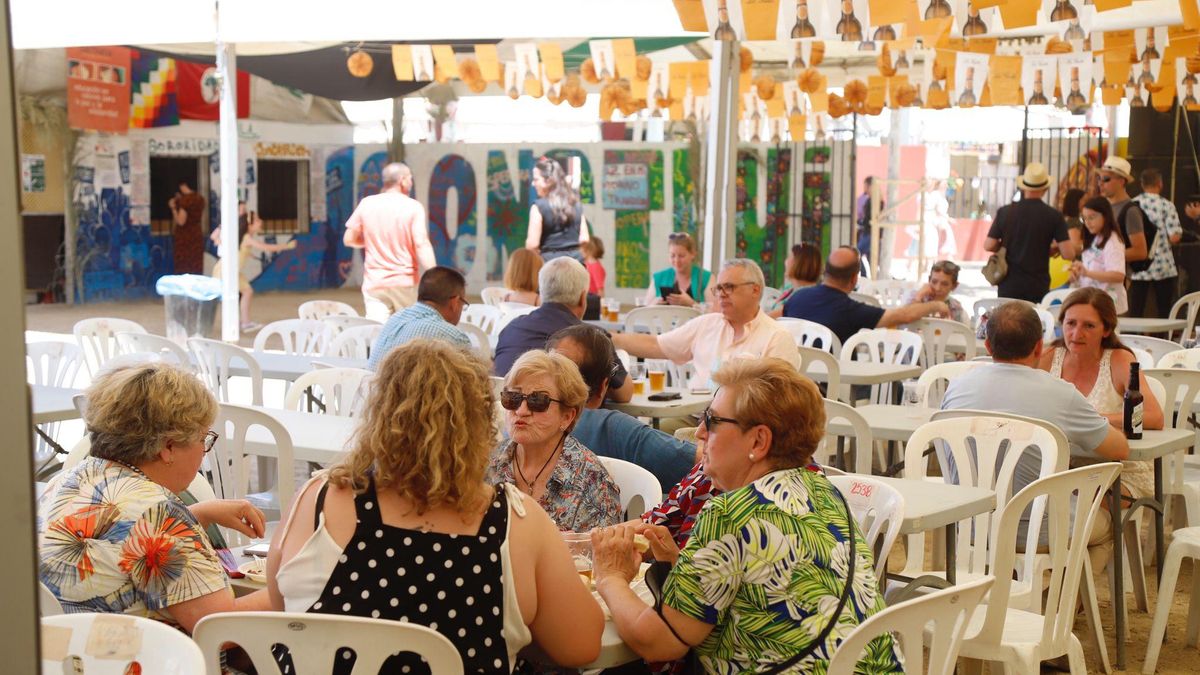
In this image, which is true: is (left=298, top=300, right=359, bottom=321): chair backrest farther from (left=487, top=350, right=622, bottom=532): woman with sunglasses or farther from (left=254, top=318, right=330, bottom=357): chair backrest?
(left=487, top=350, right=622, bottom=532): woman with sunglasses

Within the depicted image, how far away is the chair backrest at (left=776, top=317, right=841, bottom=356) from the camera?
751 centimetres

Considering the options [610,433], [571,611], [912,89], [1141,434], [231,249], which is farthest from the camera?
[912,89]

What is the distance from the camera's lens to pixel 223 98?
39.7ft

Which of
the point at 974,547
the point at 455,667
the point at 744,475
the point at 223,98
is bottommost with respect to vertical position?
the point at 974,547

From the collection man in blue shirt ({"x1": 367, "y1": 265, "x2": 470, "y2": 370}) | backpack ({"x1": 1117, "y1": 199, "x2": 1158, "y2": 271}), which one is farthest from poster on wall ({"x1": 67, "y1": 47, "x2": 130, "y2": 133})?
man in blue shirt ({"x1": 367, "y1": 265, "x2": 470, "y2": 370})

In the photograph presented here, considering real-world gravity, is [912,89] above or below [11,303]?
above

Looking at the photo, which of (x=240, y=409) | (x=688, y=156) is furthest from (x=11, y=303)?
(x=688, y=156)

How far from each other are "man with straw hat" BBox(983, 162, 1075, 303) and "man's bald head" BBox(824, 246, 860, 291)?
234cm

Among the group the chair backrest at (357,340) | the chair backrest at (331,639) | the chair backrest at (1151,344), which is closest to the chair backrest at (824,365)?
the chair backrest at (1151,344)

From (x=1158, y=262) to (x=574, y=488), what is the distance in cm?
923

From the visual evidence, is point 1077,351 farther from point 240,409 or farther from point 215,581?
point 215,581

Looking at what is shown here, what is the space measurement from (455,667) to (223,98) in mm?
10640

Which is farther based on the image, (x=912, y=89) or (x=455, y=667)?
(x=912, y=89)

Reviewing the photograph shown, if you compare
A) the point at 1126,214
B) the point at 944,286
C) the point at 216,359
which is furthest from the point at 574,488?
the point at 1126,214
